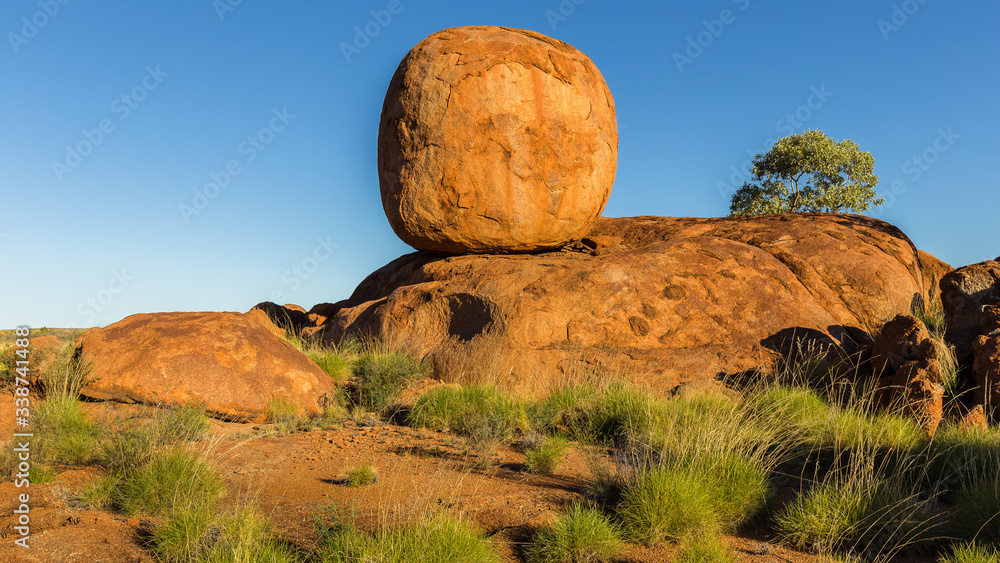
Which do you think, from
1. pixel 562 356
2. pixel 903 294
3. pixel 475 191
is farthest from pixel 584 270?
pixel 903 294

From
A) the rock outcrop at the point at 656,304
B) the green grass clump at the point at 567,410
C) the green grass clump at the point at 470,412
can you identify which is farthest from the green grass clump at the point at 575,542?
the rock outcrop at the point at 656,304

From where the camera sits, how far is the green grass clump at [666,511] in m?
3.69

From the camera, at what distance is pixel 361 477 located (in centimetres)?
453

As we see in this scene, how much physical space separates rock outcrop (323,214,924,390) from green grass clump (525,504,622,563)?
12.8ft

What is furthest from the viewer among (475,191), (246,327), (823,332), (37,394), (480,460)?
(475,191)

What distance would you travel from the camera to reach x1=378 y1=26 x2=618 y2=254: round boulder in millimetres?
8656

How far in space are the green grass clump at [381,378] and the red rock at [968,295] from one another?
6.04 meters

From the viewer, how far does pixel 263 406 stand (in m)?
6.56

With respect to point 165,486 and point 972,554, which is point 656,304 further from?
point 165,486

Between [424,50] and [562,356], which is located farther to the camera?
[424,50]

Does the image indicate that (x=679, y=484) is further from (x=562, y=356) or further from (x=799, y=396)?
(x=562, y=356)

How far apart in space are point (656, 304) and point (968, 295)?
11.7 ft

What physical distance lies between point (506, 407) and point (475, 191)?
134 inches

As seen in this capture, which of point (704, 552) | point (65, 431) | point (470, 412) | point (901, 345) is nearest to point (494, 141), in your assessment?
point (470, 412)
